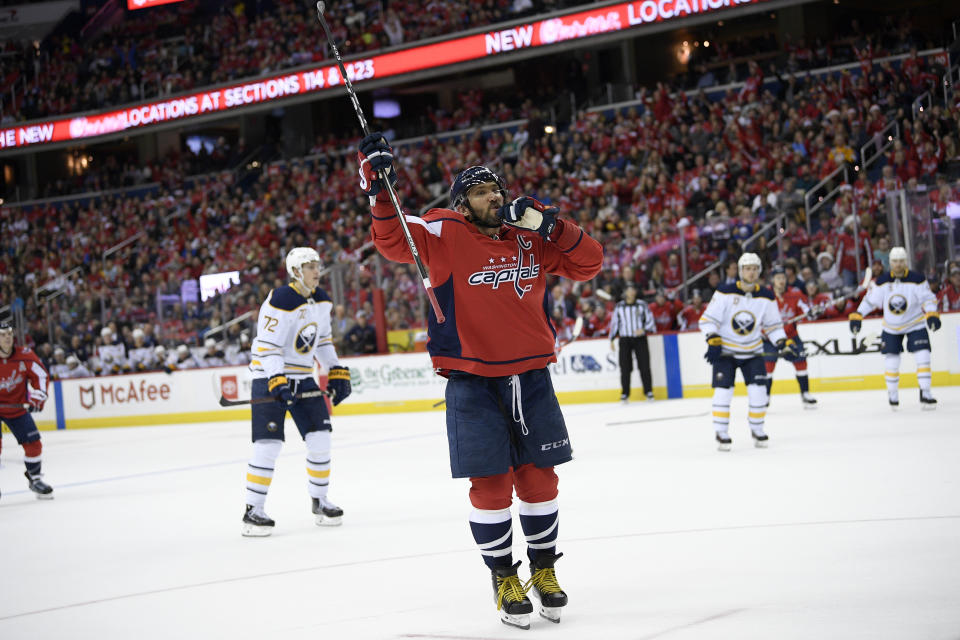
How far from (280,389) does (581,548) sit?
7.70 ft

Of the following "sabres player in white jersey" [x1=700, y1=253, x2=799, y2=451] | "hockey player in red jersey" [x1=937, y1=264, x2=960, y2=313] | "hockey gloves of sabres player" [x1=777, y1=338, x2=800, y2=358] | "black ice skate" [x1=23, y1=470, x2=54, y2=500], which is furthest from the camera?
"hockey player in red jersey" [x1=937, y1=264, x2=960, y2=313]

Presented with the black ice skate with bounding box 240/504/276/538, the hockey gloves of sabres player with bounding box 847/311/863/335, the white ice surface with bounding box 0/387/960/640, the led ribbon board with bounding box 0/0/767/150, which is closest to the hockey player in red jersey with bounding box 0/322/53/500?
the white ice surface with bounding box 0/387/960/640

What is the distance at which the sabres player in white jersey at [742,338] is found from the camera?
893 cm

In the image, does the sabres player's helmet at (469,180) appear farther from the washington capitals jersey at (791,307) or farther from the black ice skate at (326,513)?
the washington capitals jersey at (791,307)

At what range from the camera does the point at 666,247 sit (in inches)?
596

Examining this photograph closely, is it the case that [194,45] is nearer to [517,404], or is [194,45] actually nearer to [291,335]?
[291,335]

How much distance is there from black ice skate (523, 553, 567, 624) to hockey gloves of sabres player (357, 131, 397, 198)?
61.1 inches

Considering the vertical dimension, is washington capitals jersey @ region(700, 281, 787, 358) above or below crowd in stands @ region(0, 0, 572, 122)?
below

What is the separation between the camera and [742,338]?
8969mm

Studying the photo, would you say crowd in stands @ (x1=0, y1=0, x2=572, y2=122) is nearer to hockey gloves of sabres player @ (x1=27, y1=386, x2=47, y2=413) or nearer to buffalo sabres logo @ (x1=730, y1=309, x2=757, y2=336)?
buffalo sabres logo @ (x1=730, y1=309, x2=757, y2=336)

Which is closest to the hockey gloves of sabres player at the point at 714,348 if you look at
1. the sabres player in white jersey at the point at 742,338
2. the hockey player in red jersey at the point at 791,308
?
the sabres player in white jersey at the point at 742,338

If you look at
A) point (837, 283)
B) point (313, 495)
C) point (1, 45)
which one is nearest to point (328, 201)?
point (837, 283)

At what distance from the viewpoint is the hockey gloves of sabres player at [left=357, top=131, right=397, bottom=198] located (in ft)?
12.8

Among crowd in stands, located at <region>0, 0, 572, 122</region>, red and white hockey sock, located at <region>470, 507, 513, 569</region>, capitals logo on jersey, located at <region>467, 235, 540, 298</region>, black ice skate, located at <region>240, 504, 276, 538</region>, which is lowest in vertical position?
black ice skate, located at <region>240, 504, 276, 538</region>
